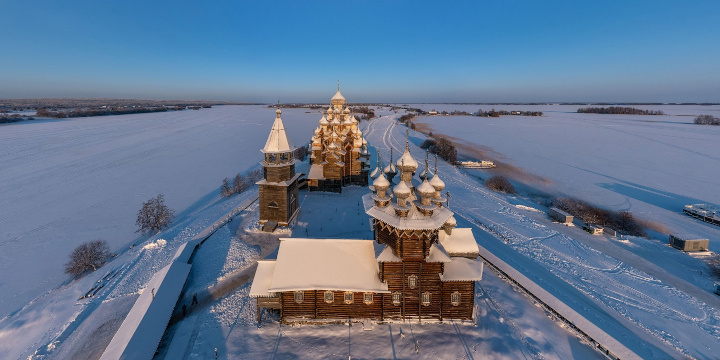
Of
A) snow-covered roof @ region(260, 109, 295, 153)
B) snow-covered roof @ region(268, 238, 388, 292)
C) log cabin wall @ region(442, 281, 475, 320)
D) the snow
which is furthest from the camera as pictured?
snow-covered roof @ region(260, 109, 295, 153)

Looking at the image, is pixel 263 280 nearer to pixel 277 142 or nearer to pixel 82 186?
pixel 277 142

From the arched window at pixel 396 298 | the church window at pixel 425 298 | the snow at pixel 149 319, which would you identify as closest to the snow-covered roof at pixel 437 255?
the church window at pixel 425 298

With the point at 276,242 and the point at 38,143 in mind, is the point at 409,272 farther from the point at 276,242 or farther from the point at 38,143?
the point at 38,143

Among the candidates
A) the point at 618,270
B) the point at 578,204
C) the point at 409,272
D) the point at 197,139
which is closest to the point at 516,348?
the point at 409,272

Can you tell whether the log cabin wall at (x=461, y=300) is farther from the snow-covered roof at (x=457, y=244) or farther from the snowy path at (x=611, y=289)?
the snowy path at (x=611, y=289)

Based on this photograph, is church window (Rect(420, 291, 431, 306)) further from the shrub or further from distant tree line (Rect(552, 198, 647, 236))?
the shrub

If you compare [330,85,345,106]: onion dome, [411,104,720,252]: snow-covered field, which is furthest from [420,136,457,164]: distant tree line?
[330,85,345,106]: onion dome
